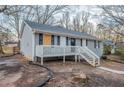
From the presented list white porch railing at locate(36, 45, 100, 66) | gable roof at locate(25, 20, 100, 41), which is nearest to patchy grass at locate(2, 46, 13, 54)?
white porch railing at locate(36, 45, 100, 66)

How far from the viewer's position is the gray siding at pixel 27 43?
6.10m

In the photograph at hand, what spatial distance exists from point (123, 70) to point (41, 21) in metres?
3.68

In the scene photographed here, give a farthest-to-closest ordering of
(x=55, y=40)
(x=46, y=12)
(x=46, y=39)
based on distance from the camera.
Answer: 1. (x=55, y=40)
2. (x=46, y=39)
3. (x=46, y=12)

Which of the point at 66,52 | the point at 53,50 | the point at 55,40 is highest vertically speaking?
the point at 55,40

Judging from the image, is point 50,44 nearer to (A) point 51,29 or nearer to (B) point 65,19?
(A) point 51,29

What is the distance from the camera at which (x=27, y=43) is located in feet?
20.7

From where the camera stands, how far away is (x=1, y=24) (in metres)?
4.70

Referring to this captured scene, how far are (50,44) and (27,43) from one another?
3.28 feet

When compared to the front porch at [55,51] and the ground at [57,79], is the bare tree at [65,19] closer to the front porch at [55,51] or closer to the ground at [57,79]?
the front porch at [55,51]

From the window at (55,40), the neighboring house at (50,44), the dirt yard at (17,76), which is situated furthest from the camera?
the window at (55,40)

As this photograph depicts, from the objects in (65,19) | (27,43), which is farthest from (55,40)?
(65,19)

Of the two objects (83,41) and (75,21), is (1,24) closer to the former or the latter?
(75,21)

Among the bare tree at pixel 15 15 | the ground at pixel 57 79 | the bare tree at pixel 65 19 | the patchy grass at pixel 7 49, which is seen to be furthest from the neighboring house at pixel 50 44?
the ground at pixel 57 79
